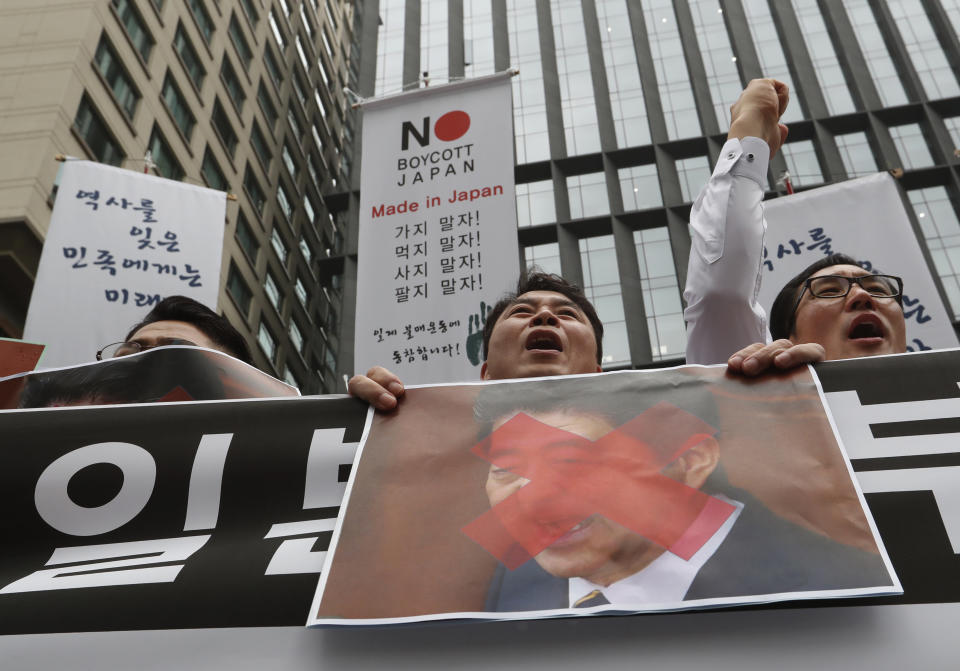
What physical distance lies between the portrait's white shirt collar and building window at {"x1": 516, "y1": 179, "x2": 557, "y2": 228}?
78.6ft

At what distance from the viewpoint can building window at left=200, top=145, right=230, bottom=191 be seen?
23.3 meters

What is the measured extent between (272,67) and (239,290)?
32.6 feet

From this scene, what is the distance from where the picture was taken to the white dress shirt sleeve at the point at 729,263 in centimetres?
302

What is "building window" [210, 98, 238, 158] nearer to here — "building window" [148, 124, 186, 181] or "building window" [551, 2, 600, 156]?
"building window" [148, 124, 186, 181]

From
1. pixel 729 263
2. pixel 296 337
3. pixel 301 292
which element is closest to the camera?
pixel 729 263

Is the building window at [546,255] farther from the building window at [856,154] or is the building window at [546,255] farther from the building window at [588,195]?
the building window at [856,154]

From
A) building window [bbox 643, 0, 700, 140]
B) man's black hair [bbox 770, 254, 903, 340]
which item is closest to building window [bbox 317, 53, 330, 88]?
building window [bbox 643, 0, 700, 140]

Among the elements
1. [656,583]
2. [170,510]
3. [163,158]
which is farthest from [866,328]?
[163,158]

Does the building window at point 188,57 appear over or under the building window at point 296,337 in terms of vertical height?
over

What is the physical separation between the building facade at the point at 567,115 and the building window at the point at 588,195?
72 millimetres

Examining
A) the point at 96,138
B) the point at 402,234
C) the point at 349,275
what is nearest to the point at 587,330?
the point at 402,234

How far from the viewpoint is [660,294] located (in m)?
23.6

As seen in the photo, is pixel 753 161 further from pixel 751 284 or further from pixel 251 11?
pixel 251 11

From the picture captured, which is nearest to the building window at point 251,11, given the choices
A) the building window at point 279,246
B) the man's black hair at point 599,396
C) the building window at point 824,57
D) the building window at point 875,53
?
the building window at point 279,246
